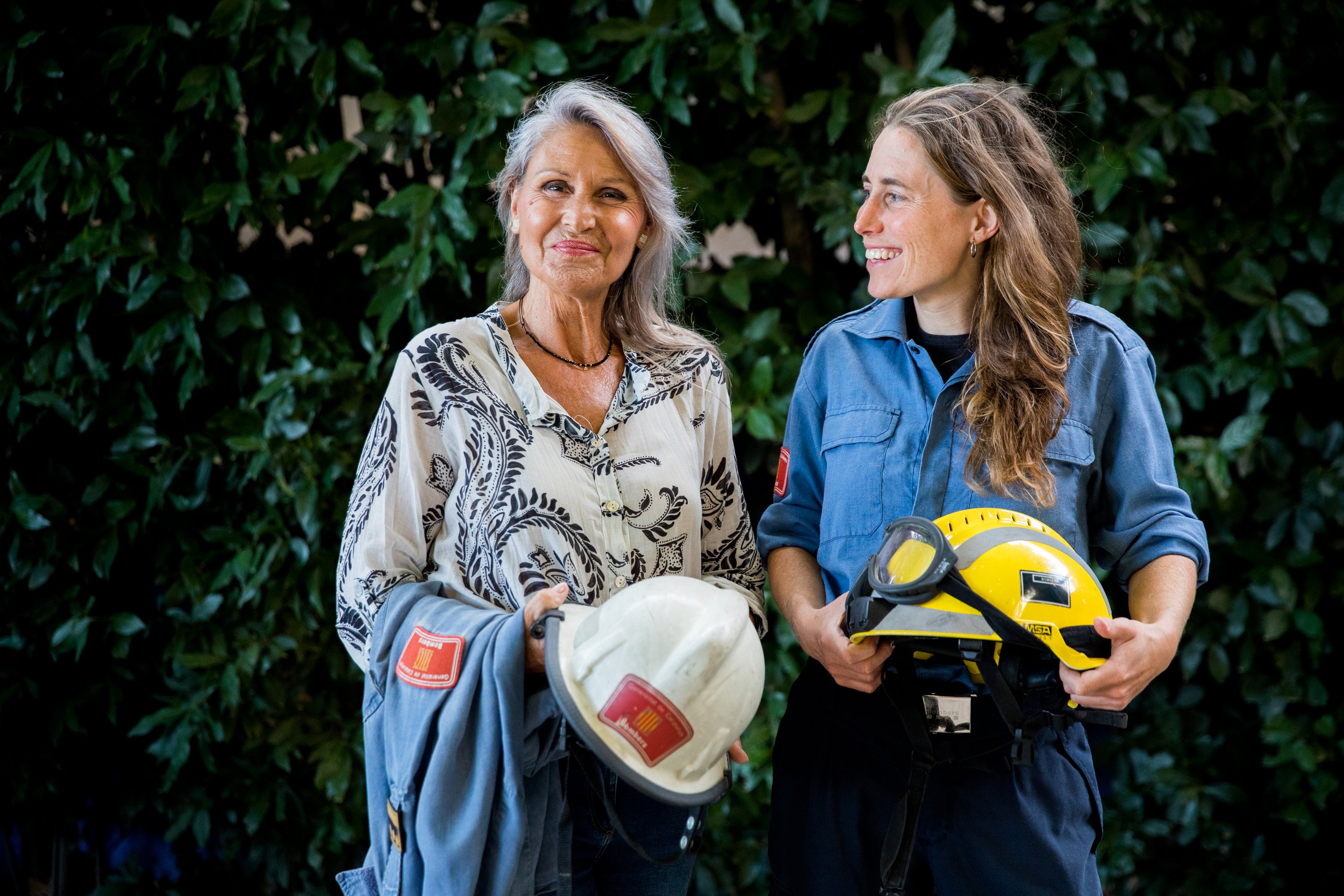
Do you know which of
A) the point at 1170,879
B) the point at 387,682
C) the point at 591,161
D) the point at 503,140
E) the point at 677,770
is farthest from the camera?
the point at 1170,879

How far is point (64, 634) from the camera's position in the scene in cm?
260

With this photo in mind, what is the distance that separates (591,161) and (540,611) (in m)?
0.70

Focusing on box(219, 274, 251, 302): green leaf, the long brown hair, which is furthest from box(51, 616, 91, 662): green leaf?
the long brown hair

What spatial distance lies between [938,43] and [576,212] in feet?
3.78

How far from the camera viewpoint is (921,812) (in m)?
1.51

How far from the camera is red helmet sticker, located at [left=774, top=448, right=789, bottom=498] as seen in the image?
1762 millimetres

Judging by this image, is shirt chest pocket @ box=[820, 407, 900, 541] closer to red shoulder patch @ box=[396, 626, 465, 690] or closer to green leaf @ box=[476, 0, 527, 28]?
red shoulder patch @ box=[396, 626, 465, 690]

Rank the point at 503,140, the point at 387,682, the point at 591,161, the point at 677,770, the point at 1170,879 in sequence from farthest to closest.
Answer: the point at 1170,879 → the point at 503,140 → the point at 591,161 → the point at 387,682 → the point at 677,770

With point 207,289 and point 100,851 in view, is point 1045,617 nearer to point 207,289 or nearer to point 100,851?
point 207,289

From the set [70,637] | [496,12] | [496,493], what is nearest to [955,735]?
[496,493]

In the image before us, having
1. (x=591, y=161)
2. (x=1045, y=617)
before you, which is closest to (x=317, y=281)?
(x=591, y=161)

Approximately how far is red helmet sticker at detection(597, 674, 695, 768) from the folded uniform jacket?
15 centimetres

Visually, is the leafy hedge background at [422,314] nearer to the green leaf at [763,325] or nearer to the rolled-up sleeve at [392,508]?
the green leaf at [763,325]

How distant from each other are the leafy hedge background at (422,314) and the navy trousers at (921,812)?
88 cm
